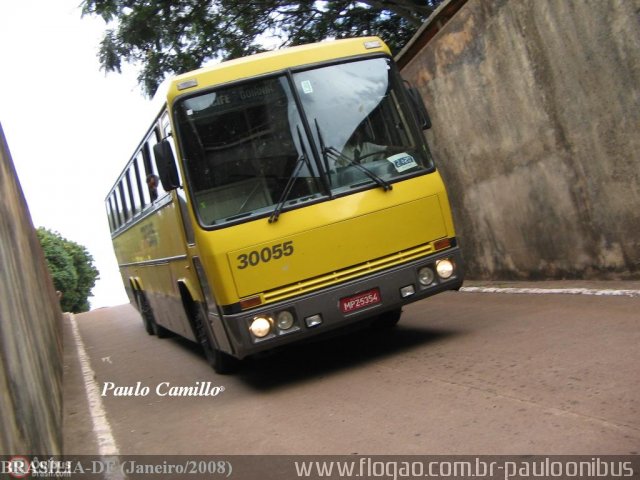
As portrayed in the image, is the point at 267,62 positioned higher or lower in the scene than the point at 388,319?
higher

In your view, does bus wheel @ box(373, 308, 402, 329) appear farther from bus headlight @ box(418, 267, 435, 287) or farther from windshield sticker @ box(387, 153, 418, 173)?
windshield sticker @ box(387, 153, 418, 173)

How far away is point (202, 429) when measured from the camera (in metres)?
6.59

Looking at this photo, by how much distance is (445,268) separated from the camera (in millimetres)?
7758

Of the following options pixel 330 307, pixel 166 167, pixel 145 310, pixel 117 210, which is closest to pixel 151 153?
pixel 166 167

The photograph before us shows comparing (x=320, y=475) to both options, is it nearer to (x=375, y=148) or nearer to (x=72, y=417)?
(x=375, y=148)

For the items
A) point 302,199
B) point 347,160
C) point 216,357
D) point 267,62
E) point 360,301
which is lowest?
point 216,357

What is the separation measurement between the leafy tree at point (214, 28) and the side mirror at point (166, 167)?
10119 mm

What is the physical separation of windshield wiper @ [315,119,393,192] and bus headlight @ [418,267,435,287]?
0.84m

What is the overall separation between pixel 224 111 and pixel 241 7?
11488 mm

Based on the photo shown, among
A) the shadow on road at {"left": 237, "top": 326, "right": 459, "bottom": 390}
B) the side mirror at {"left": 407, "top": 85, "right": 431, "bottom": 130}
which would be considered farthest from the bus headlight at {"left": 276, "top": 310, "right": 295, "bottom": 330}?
the side mirror at {"left": 407, "top": 85, "right": 431, "bottom": 130}

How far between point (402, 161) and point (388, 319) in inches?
92.4

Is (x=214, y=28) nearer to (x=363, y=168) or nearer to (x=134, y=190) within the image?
(x=134, y=190)

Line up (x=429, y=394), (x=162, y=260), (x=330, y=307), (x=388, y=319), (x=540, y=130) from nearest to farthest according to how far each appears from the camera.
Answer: (x=429, y=394)
(x=330, y=307)
(x=388, y=319)
(x=540, y=130)
(x=162, y=260)

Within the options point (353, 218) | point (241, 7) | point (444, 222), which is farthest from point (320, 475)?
point (241, 7)
